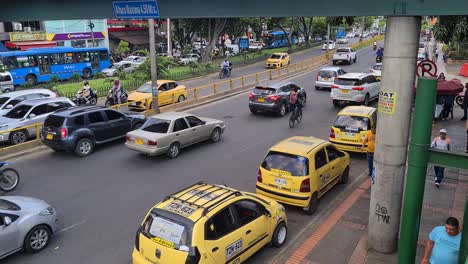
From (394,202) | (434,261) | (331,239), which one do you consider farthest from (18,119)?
(434,261)

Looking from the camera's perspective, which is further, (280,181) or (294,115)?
(294,115)

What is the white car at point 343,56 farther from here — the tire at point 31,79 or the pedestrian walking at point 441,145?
the pedestrian walking at point 441,145

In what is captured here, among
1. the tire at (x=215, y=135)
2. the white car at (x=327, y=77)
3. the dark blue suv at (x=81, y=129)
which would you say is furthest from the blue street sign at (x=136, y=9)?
the white car at (x=327, y=77)

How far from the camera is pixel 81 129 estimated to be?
15.0m

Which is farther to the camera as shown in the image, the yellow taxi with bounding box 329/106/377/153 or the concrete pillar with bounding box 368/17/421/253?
the yellow taxi with bounding box 329/106/377/153

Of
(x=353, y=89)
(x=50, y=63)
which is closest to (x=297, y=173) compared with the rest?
(x=353, y=89)

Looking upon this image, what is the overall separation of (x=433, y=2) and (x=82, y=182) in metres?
10.2

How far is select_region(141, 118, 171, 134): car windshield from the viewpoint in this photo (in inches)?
577

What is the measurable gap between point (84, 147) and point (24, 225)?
6941 millimetres

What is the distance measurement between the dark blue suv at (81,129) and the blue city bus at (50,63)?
1995cm

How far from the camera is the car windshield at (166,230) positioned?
683 centimetres

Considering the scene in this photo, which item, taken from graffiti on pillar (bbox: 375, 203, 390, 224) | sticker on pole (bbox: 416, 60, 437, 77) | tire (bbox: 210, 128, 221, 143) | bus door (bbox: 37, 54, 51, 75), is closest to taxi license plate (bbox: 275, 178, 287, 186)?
graffiti on pillar (bbox: 375, 203, 390, 224)

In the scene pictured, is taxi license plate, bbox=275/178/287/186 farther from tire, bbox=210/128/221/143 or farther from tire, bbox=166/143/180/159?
tire, bbox=210/128/221/143

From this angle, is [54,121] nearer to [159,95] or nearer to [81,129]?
[81,129]
